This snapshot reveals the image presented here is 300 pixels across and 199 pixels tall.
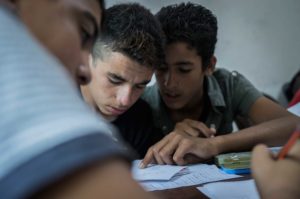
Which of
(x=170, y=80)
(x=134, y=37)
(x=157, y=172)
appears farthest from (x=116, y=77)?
(x=157, y=172)

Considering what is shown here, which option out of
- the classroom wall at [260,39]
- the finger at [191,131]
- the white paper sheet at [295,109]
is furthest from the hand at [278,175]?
the classroom wall at [260,39]

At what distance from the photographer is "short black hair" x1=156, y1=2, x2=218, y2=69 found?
147cm

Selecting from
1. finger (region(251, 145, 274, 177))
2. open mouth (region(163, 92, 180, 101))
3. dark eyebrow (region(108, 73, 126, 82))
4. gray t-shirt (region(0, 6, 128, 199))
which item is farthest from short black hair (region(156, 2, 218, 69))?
gray t-shirt (region(0, 6, 128, 199))

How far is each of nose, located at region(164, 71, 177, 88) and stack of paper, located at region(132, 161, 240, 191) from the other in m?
0.42

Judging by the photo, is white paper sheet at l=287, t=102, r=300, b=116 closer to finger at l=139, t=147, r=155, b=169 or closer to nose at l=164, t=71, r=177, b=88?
nose at l=164, t=71, r=177, b=88

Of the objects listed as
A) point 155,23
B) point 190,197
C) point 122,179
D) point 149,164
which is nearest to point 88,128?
point 122,179

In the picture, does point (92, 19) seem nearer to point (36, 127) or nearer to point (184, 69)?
point (36, 127)

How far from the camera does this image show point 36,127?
0.68ft

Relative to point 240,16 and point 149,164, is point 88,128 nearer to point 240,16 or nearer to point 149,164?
point 149,164

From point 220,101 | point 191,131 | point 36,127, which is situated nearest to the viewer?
point 36,127

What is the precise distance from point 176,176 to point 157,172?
6cm

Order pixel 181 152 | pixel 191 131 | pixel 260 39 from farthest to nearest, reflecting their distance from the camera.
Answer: pixel 260 39, pixel 191 131, pixel 181 152

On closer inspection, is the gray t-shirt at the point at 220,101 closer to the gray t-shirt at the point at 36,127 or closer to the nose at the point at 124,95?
the nose at the point at 124,95

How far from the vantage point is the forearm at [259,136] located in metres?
1.23
